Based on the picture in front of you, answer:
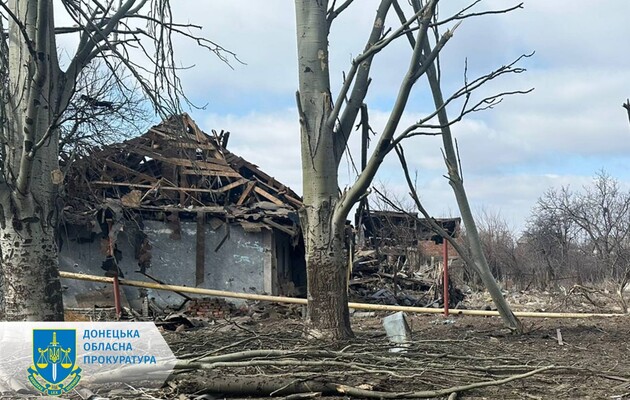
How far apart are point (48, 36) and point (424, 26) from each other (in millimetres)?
3201

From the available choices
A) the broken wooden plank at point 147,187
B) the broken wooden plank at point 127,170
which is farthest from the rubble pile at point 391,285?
the broken wooden plank at point 127,170

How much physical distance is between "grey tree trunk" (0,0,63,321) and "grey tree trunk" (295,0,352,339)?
2.29m

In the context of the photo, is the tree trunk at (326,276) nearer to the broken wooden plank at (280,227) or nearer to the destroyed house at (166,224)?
the destroyed house at (166,224)

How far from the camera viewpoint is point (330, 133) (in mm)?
6332

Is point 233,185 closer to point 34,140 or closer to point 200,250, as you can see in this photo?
point 200,250

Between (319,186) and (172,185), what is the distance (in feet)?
30.6

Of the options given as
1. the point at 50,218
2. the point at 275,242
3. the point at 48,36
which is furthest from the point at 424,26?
the point at 275,242

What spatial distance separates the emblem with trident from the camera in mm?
4586

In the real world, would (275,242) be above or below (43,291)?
above

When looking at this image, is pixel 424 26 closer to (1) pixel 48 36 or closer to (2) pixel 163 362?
(1) pixel 48 36

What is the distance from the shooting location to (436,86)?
8.55m

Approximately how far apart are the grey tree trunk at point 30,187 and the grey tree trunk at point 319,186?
2287 mm

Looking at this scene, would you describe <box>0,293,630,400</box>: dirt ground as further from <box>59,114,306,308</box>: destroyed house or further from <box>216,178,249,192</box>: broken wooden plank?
<box>216,178,249,192</box>: broken wooden plank

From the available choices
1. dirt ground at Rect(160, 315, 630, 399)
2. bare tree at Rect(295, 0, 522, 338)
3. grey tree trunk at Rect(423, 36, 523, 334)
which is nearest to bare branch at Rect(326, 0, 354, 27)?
bare tree at Rect(295, 0, 522, 338)
